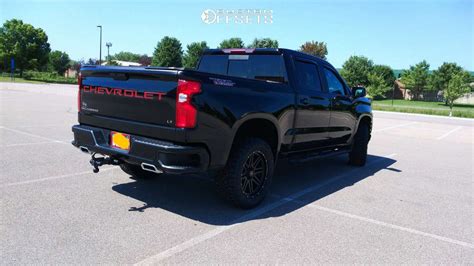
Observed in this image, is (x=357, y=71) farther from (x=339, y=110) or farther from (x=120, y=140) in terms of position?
(x=120, y=140)

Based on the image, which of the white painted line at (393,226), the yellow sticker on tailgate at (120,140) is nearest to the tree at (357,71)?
the white painted line at (393,226)

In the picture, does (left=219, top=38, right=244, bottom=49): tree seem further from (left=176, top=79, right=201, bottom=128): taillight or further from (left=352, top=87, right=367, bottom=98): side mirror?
(left=176, top=79, right=201, bottom=128): taillight

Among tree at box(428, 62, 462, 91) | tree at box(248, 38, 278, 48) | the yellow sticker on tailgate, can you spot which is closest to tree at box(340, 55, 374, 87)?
tree at box(428, 62, 462, 91)

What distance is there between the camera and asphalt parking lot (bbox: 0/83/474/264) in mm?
3387

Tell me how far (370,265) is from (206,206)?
1986 mm

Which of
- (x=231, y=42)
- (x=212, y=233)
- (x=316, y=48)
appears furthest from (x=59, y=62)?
(x=212, y=233)

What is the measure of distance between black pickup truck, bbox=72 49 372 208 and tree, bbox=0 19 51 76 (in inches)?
2142

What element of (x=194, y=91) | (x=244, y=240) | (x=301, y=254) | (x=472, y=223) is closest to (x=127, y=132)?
(x=194, y=91)

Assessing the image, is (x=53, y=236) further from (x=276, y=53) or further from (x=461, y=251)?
(x=461, y=251)

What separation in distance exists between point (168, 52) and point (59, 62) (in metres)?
21.7

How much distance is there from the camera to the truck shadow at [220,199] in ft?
14.5

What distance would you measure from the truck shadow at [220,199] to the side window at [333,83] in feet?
4.74

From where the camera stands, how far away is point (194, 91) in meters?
3.72

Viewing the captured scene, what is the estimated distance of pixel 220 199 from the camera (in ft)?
16.2
